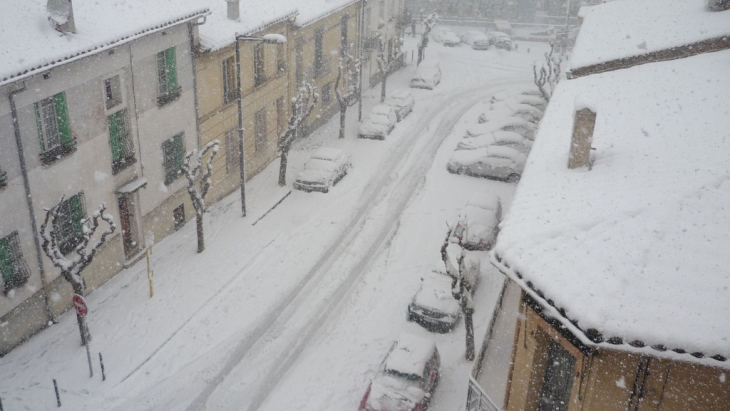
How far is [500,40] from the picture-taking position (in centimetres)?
5309

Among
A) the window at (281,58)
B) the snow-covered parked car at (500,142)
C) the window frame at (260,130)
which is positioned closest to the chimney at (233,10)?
the window at (281,58)

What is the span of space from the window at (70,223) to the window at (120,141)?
1.67 m

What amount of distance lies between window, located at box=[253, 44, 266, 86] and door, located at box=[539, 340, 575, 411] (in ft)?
63.5

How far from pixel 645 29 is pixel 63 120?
1887 cm

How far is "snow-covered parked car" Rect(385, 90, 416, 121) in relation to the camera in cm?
3566

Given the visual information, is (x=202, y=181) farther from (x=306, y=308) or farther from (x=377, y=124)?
(x=377, y=124)

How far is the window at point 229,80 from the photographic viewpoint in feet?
83.1

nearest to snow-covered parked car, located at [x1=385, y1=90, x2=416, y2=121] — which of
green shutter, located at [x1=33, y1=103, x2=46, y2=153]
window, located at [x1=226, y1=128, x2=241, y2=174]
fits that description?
window, located at [x1=226, y1=128, x2=241, y2=174]

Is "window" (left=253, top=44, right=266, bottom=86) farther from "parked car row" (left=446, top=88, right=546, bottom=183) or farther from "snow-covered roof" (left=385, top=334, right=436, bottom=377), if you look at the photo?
"snow-covered roof" (left=385, top=334, right=436, bottom=377)

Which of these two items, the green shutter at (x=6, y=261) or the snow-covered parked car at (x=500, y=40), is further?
the snow-covered parked car at (x=500, y=40)

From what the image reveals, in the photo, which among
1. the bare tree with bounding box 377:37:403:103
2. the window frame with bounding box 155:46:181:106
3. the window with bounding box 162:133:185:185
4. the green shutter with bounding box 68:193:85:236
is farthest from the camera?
the bare tree with bounding box 377:37:403:103

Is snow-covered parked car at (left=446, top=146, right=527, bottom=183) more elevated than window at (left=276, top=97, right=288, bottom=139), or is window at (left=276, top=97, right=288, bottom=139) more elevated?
window at (left=276, top=97, right=288, bottom=139)

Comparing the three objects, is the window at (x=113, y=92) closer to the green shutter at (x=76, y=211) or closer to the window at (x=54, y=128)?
the window at (x=54, y=128)

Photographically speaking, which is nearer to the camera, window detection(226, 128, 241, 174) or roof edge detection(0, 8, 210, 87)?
roof edge detection(0, 8, 210, 87)
